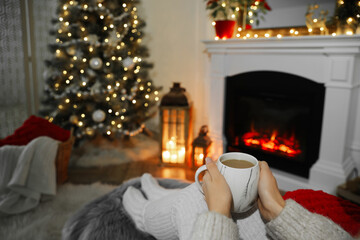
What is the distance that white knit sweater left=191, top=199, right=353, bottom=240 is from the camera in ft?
2.14

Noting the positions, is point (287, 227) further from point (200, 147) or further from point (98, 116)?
point (98, 116)

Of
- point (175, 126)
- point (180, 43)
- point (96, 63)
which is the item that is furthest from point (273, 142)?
point (96, 63)

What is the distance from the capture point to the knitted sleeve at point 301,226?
679mm

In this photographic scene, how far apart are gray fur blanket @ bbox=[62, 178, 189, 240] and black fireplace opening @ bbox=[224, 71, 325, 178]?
Result: 1.65 metres

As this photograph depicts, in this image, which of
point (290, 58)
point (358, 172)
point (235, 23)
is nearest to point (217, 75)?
point (235, 23)

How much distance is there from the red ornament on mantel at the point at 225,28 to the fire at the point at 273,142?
927 mm

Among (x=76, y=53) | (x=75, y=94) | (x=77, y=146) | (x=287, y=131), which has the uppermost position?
(x=76, y=53)

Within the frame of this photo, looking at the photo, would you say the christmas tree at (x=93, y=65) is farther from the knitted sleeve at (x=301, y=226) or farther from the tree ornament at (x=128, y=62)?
the knitted sleeve at (x=301, y=226)

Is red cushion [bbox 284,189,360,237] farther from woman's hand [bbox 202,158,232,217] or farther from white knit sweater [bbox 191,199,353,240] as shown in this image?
woman's hand [bbox 202,158,232,217]

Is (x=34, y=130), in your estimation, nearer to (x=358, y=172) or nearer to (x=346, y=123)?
(x=346, y=123)

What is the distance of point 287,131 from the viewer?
8.30 feet

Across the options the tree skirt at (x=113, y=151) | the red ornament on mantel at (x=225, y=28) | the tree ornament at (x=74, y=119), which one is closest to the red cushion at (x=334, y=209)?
the red ornament on mantel at (x=225, y=28)

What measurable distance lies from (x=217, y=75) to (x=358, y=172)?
1.45m

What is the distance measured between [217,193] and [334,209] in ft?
1.51
